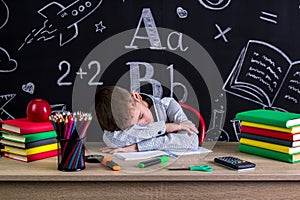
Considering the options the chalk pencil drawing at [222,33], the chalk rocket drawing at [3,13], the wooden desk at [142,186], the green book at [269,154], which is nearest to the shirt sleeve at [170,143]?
the green book at [269,154]

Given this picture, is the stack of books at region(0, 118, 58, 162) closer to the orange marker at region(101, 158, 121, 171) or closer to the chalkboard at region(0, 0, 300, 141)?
the orange marker at region(101, 158, 121, 171)

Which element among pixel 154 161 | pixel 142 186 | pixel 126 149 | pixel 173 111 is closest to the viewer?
pixel 142 186

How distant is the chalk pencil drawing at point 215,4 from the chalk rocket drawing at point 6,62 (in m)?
1.07

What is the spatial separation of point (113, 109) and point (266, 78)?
0.96 metres

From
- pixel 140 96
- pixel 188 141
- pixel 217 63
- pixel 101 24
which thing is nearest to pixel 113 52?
pixel 101 24

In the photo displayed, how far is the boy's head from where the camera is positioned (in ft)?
6.97

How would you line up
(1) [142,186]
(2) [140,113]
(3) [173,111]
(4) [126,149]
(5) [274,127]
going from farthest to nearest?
1. (3) [173,111]
2. (2) [140,113]
3. (4) [126,149]
4. (5) [274,127]
5. (1) [142,186]

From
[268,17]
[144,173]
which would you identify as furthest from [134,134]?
[268,17]

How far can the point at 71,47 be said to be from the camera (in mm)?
2592

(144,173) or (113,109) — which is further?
(113,109)

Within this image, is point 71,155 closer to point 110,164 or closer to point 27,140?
point 110,164

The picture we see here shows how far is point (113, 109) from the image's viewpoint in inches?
83.4

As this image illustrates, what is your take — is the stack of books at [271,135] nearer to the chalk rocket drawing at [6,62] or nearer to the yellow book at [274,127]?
the yellow book at [274,127]

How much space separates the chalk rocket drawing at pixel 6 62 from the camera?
2.59 m
